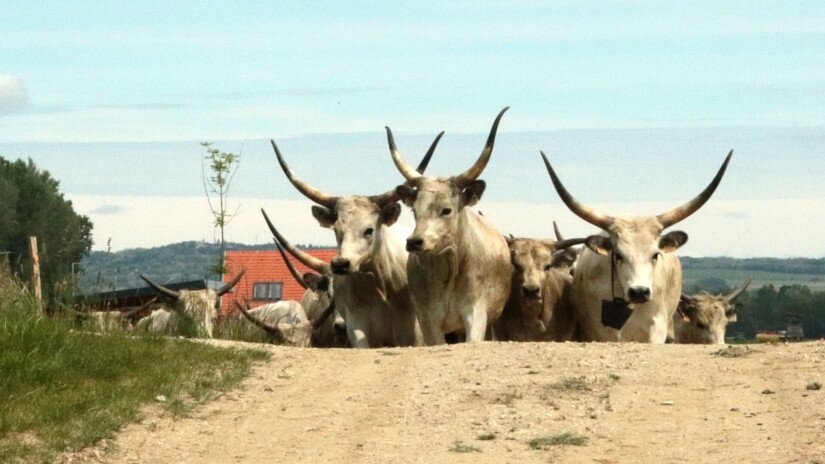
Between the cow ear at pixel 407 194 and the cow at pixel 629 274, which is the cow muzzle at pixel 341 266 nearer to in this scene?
the cow ear at pixel 407 194

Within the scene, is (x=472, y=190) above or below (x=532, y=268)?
above

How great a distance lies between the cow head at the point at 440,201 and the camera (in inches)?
672

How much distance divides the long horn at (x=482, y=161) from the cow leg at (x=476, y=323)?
141cm

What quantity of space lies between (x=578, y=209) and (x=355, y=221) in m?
2.52

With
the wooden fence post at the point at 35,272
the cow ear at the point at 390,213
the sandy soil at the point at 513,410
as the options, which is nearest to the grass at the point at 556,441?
the sandy soil at the point at 513,410

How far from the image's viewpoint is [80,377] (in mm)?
13094

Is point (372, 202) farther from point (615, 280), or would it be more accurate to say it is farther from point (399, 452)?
point (399, 452)

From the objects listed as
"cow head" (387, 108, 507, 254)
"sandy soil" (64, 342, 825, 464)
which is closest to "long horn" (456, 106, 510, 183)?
"cow head" (387, 108, 507, 254)

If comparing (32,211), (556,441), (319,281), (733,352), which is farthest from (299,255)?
(32,211)

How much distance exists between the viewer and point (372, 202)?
18469mm

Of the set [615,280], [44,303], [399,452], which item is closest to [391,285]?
[615,280]

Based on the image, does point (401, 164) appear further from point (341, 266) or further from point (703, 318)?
point (703, 318)

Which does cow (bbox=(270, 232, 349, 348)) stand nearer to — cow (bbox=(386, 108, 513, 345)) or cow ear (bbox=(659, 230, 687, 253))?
cow (bbox=(386, 108, 513, 345))

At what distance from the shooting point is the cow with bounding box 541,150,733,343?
17.1 meters
